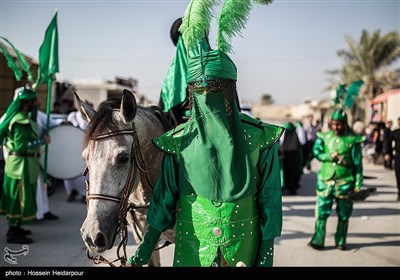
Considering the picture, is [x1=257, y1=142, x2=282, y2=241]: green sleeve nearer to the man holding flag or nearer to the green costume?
the man holding flag

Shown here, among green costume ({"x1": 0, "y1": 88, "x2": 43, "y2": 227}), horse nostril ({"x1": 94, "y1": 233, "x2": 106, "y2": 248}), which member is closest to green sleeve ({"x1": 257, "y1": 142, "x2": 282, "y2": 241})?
horse nostril ({"x1": 94, "y1": 233, "x2": 106, "y2": 248})

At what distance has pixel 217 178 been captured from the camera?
83.0 inches

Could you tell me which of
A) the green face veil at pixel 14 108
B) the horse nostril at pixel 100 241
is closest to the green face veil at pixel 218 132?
the horse nostril at pixel 100 241

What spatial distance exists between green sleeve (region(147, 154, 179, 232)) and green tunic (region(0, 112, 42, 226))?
4.03 metres

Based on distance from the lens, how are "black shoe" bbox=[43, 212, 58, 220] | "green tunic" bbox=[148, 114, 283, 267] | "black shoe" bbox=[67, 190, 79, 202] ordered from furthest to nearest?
"black shoe" bbox=[67, 190, 79, 202] < "black shoe" bbox=[43, 212, 58, 220] < "green tunic" bbox=[148, 114, 283, 267]

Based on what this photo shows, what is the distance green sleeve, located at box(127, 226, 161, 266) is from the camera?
2.18 meters

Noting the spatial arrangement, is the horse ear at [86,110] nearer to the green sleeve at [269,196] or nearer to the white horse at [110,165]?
the white horse at [110,165]

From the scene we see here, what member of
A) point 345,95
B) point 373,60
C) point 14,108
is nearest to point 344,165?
point 345,95

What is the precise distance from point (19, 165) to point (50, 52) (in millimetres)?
1690

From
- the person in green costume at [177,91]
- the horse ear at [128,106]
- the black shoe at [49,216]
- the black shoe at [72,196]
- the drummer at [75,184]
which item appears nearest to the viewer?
the horse ear at [128,106]

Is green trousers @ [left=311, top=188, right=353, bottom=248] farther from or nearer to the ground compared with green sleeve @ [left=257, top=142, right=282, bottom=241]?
nearer to the ground

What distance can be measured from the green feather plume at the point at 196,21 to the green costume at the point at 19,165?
4135mm

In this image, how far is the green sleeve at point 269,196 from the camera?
2105 millimetres

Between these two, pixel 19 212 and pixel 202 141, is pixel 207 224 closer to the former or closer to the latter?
pixel 202 141
